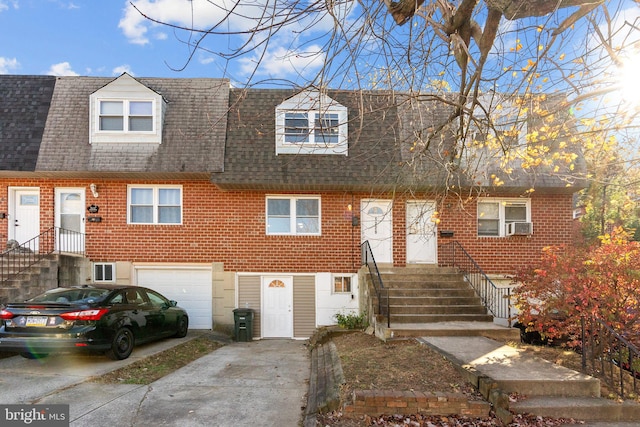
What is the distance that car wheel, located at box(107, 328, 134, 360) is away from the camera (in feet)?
25.0

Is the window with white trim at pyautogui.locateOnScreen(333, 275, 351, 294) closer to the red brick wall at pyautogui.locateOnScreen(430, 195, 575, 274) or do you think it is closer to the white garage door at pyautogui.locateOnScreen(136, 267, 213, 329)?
the red brick wall at pyautogui.locateOnScreen(430, 195, 575, 274)

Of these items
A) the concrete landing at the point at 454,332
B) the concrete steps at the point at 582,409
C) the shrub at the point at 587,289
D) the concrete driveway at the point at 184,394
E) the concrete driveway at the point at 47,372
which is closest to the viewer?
the concrete steps at the point at 582,409

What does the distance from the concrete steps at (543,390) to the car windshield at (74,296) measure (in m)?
6.69

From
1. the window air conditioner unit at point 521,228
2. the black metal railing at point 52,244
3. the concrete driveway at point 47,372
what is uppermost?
the window air conditioner unit at point 521,228

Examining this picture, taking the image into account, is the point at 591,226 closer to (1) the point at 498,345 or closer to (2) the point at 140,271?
(1) the point at 498,345

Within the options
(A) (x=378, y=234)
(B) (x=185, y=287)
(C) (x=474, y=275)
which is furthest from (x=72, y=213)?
(C) (x=474, y=275)

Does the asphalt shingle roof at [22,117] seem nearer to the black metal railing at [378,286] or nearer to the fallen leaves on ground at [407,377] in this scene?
the black metal railing at [378,286]

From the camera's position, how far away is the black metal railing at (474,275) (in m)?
10.7

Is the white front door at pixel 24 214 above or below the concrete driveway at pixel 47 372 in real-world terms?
above

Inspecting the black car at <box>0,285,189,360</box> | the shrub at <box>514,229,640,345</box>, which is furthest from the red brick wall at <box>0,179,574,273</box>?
the shrub at <box>514,229,640,345</box>

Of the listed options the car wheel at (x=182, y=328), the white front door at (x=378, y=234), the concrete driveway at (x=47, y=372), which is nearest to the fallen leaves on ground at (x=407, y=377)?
the concrete driveway at (x=47, y=372)

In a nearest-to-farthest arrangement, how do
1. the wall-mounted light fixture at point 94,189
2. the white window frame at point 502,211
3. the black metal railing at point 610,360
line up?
the black metal railing at point 610,360 → the wall-mounted light fixture at point 94,189 → the white window frame at point 502,211

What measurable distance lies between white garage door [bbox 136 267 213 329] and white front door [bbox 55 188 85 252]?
203cm

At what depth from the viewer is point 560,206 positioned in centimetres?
1274
